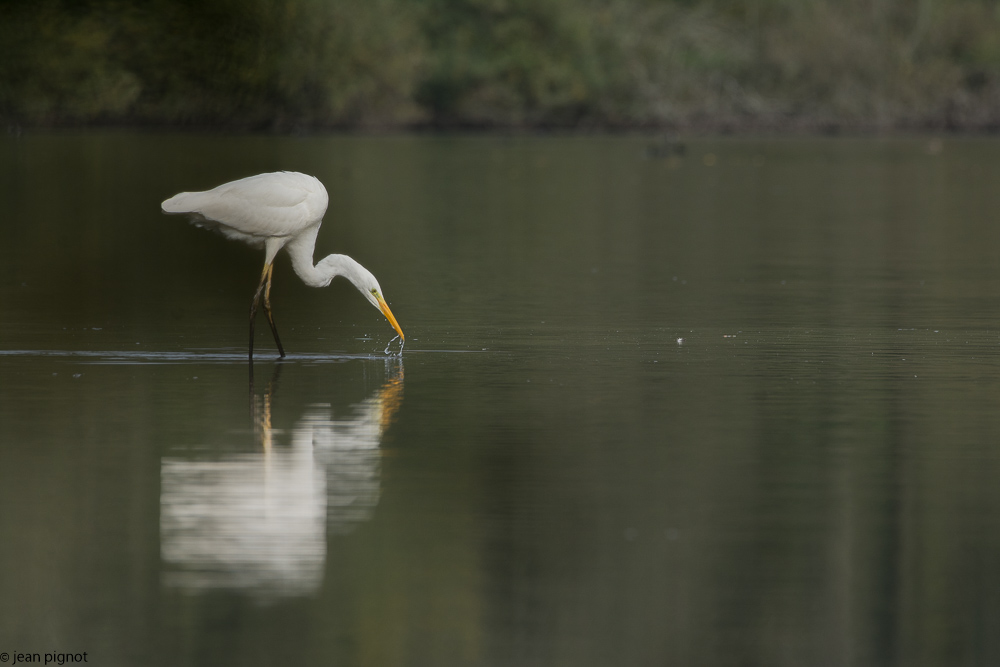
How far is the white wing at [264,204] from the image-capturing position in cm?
1184

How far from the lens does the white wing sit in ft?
38.9

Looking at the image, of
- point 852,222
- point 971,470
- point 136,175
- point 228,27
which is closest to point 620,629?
point 971,470

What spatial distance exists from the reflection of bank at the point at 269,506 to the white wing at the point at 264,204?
8.94ft

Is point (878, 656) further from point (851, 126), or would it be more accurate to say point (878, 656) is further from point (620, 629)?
point (851, 126)

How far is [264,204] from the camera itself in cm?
1184

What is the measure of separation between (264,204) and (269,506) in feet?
15.5

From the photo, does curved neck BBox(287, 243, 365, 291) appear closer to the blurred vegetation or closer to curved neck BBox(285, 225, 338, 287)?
curved neck BBox(285, 225, 338, 287)

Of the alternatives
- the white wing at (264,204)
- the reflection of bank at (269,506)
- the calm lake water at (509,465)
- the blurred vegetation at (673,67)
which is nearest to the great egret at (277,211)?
the white wing at (264,204)

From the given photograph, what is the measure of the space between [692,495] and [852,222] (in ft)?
66.4

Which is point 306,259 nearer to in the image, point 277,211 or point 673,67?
point 277,211

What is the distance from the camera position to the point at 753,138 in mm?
82000

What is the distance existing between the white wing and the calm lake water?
3.17 feet

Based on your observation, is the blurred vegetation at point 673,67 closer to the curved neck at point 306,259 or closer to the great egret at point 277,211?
the curved neck at point 306,259

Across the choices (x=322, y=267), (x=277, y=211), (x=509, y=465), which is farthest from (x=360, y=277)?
(x=509, y=465)
